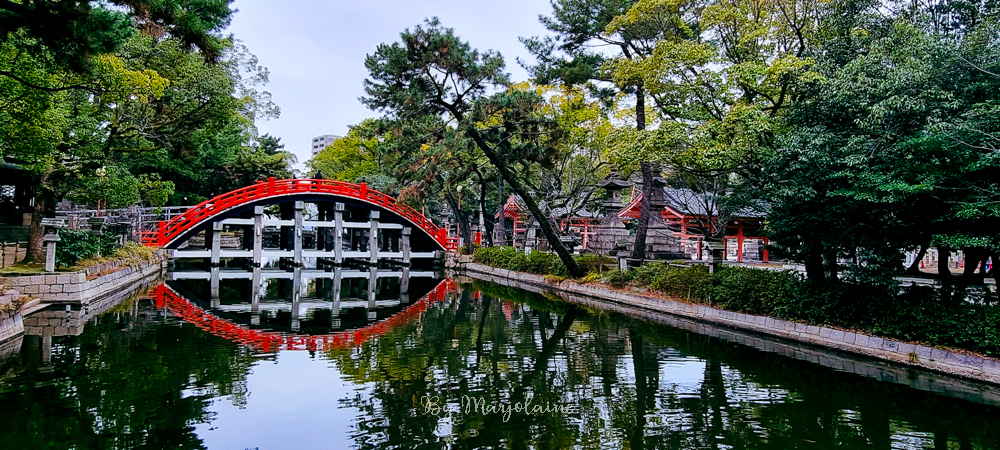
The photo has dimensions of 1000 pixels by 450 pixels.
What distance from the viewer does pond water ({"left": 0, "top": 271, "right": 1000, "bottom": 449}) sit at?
581 cm

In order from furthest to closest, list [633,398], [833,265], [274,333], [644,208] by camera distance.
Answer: [644,208]
[274,333]
[833,265]
[633,398]

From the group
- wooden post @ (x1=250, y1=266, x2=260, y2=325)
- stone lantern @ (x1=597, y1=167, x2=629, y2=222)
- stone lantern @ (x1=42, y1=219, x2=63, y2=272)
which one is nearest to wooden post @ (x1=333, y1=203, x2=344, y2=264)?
wooden post @ (x1=250, y1=266, x2=260, y2=325)

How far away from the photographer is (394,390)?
7.34 m

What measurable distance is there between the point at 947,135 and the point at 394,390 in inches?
311

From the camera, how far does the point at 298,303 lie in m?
16.1

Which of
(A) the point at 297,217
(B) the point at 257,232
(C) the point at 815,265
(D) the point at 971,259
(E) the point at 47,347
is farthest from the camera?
(A) the point at 297,217

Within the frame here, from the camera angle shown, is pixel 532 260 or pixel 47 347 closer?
pixel 47 347

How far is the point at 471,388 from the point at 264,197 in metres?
18.6

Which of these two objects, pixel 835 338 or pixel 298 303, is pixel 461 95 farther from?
pixel 835 338

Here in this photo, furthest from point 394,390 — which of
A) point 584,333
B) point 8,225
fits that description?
point 8,225

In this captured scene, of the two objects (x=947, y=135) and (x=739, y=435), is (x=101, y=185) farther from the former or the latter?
(x=947, y=135)

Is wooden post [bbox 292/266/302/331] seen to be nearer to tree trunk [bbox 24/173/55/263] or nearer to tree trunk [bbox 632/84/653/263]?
tree trunk [bbox 24/173/55/263]

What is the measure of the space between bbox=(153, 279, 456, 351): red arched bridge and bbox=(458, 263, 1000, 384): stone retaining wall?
6004mm

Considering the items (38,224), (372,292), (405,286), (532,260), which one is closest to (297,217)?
(405,286)
